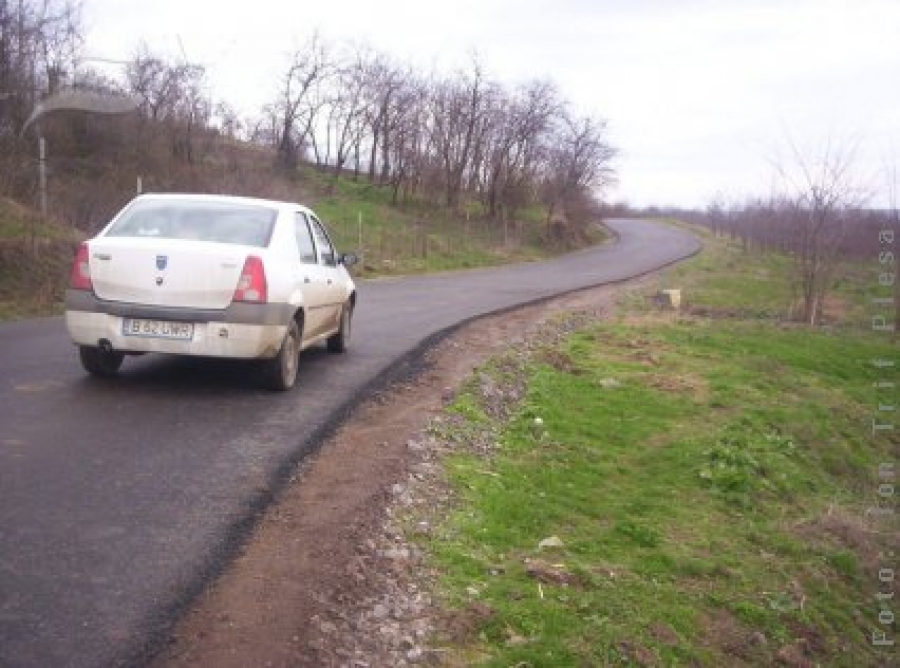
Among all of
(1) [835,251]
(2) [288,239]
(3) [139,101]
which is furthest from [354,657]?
(3) [139,101]

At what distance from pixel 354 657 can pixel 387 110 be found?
48.1m

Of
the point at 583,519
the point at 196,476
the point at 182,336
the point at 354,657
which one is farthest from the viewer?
the point at 182,336

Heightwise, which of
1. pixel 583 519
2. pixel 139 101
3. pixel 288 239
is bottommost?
pixel 583 519

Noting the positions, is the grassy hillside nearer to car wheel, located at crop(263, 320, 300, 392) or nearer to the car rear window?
the car rear window

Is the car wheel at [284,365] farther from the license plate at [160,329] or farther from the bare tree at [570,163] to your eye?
the bare tree at [570,163]

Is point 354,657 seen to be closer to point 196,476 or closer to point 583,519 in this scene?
point 196,476

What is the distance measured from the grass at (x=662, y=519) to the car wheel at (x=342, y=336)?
1797 millimetres

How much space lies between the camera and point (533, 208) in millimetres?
53188

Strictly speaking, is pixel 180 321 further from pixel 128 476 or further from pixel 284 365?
pixel 128 476

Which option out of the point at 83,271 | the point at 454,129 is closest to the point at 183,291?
the point at 83,271

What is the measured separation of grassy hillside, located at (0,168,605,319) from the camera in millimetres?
14516

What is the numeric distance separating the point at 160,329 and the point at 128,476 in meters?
1.99

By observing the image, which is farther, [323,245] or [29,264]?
[29,264]

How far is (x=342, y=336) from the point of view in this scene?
10.1 m
